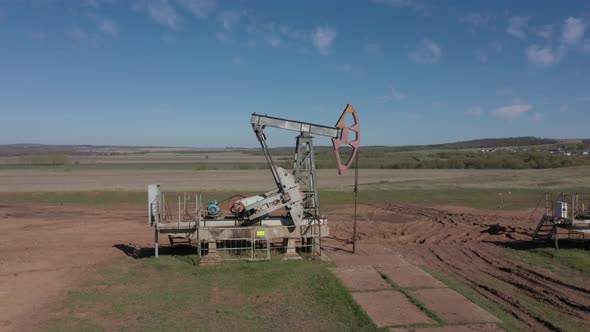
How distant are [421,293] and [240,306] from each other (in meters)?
3.73

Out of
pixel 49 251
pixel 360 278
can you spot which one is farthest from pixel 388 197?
pixel 49 251

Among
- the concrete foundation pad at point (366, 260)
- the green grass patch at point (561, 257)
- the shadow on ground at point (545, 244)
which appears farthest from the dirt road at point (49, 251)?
the shadow on ground at point (545, 244)

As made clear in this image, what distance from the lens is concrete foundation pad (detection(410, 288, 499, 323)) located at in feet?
27.0

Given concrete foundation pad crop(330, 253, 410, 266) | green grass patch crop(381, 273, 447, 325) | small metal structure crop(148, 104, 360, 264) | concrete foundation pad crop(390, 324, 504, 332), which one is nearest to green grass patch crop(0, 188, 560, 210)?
concrete foundation pad crop(330, 253, 410, 266)

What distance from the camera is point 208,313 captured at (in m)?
8.82

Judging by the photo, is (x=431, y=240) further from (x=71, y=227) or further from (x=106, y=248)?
(x=71, y=227)

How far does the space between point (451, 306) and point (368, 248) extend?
614 cm

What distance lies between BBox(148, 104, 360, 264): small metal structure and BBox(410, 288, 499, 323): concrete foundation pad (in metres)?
4.02

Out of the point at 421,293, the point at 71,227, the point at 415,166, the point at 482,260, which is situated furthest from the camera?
the point at 415,166

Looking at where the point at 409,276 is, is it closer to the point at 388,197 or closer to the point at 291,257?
the point at 291,257

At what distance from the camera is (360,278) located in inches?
436

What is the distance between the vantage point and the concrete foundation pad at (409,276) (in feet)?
34.4

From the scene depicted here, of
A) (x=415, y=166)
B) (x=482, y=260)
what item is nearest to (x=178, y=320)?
(x=482, y=260)

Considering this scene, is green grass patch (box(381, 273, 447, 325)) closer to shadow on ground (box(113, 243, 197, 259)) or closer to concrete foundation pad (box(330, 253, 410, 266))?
concrete foundation pad (box(330, 253, 410, 266))
